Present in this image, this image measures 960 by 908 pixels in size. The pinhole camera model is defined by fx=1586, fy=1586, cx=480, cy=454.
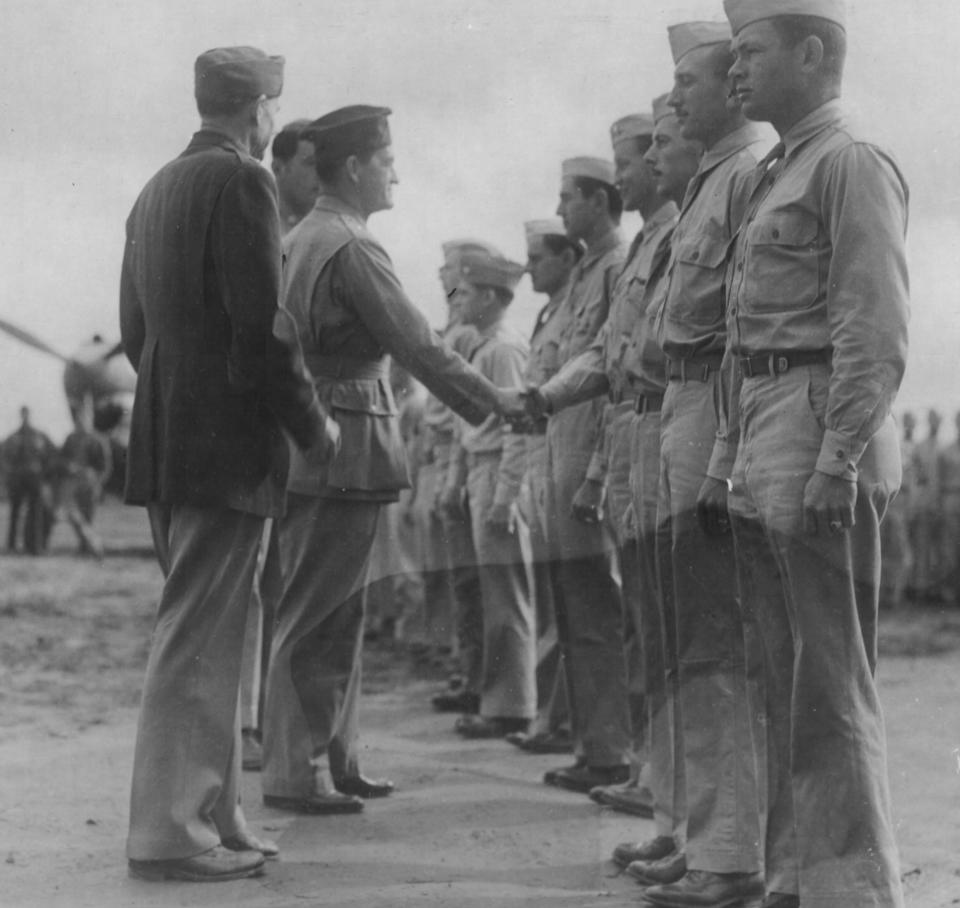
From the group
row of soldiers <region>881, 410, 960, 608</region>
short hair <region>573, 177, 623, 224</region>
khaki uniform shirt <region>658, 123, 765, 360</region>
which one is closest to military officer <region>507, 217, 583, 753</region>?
short hair <region>573, 177, 623, 224</region>

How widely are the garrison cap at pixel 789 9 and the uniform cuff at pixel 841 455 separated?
1072mm

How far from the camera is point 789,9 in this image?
155 inches

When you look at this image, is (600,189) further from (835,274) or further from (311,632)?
(835,274)

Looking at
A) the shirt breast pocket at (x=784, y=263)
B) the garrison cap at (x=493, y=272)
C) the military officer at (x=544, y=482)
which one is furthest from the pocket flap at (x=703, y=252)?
the garrison cap at (x=493, y=272)

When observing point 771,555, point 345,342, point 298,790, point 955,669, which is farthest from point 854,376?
point 955,669

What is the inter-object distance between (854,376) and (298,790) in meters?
2.93

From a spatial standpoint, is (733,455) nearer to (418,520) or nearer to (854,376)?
(854,376)

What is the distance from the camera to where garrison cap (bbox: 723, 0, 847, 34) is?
3.94m

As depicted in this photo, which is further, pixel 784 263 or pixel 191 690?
pixel 191 690

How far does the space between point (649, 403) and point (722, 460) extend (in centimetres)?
86

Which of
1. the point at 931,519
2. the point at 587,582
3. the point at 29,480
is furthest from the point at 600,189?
the point at 29,480

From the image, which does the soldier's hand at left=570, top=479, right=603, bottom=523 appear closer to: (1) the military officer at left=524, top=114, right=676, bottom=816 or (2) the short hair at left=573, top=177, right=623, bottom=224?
(1) the military officer at left=524, top=114, right=676, bottom=816

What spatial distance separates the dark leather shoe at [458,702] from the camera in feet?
27.4

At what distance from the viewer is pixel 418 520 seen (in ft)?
39.4
